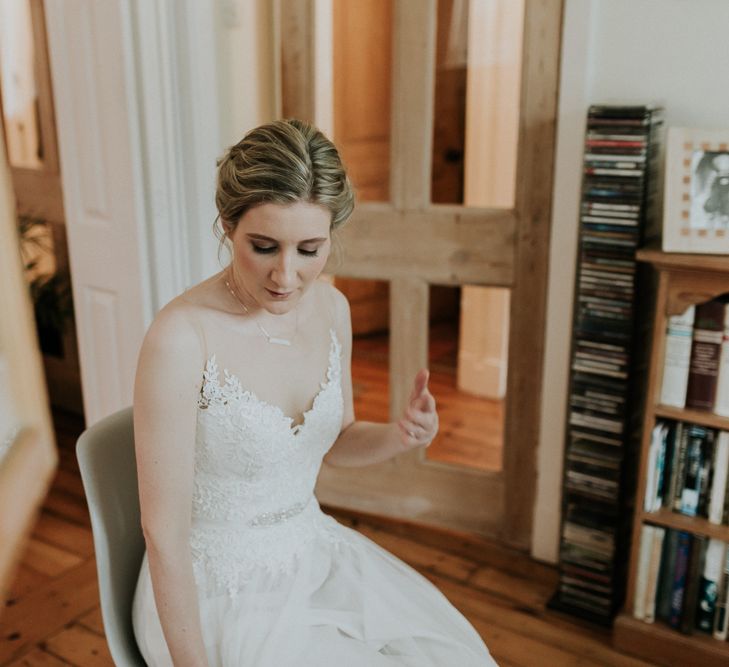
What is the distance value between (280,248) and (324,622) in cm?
55

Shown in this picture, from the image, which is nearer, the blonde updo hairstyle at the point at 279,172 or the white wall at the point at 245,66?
the blonde updo hairstyle at the point at 279,172

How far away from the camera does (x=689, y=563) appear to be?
1.99 m

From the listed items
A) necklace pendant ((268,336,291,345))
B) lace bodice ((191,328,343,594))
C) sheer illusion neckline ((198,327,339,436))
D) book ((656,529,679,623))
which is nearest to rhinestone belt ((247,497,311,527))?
lace bodice ((191,328,343,594))

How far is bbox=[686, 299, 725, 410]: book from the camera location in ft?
6.03

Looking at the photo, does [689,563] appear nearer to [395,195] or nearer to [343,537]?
[343,537]

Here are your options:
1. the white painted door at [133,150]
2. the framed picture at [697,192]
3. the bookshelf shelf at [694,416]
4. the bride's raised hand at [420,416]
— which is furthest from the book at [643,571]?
the white painted door at [133,150]

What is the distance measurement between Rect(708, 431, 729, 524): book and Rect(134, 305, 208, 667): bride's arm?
127 centimetres

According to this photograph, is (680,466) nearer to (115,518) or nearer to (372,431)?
(372,431)

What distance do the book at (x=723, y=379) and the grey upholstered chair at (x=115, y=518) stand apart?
4.21 feet

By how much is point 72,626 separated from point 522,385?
1.41 meters

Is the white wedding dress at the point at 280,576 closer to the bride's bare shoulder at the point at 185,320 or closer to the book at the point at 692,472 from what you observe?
the bride's bare shoulder at the point at 185,320

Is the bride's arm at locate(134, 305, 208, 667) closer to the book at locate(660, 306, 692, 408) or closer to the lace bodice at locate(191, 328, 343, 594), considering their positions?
the lace bodice at locate(191, 328, 343, 594)

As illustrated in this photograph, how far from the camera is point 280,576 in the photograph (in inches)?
51.3

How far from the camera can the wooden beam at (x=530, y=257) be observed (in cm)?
214
